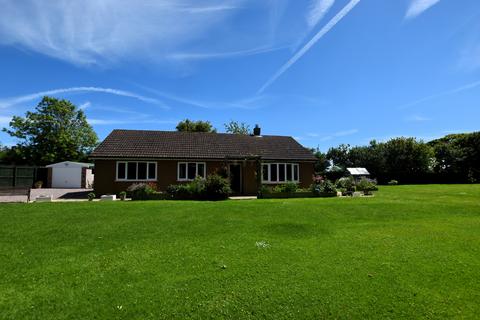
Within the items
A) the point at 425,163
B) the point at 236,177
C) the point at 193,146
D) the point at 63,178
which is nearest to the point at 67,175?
the point at 63,178

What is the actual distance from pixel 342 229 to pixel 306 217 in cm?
203

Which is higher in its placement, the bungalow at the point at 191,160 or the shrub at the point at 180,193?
the bungalow at the point at 191,160

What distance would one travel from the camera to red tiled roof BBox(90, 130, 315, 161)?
77.7ft

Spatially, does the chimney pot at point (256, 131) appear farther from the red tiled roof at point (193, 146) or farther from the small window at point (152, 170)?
the small window at point (152, 170)

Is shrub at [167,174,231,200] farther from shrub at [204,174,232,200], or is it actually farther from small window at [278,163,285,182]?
small window at [278,163,285,182]

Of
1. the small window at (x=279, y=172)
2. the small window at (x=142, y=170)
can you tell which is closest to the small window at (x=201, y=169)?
the small window at (x=142, y=170)

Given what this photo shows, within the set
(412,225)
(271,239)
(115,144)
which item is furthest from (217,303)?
(115,144)

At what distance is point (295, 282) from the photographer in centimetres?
610

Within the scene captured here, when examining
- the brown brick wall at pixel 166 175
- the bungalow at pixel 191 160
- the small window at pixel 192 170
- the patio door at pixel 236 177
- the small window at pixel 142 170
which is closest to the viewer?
the brown brick wall at pixel 166 175

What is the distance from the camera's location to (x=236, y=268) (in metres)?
6.76

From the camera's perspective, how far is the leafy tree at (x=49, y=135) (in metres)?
51.2

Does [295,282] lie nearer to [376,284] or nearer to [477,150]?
[376,284]

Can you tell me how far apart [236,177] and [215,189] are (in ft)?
19.3

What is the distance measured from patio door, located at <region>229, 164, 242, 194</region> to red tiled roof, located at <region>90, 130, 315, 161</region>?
1012 millimetres
